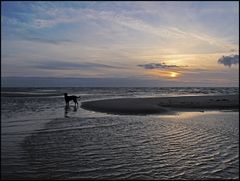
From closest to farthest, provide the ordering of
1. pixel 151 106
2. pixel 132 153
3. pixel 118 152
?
pixel 132 153 → pixel 118 152 → pixel 151 106

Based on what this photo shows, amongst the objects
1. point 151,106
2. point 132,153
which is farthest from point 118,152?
point 151,106

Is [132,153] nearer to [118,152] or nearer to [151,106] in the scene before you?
[118,152]

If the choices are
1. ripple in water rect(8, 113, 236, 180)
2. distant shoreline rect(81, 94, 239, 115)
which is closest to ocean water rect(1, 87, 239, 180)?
ripple in water rect(8, 113, 236, 180)

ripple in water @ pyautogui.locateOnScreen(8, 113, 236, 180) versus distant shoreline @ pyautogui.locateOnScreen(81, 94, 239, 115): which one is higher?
distant shoreline @ pyautogui.locateOnScreen(81, 94, 239, 115)

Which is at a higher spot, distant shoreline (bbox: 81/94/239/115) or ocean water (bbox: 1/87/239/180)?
distant shoreline (bbox: 81/94/239/115)

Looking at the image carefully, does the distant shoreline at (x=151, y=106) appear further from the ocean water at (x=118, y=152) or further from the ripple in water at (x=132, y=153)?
the ripple in water at (x=132, y=153)

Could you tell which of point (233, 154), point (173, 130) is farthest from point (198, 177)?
point (173, 130)

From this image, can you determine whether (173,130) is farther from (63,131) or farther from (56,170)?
(56,170)

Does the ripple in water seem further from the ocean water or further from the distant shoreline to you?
the distant shoreline

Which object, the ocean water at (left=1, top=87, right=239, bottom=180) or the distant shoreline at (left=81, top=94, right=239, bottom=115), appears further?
the distant shoreline at (left=81, top=94, right=239, bottom=115)

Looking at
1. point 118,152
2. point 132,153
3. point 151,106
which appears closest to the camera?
point 132,153

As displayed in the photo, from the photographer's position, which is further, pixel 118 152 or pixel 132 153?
pixel 118 152

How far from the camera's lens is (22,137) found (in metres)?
11.7

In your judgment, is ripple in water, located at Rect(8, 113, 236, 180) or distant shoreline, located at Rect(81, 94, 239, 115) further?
distant shoreline, located at Rect(81, 94, 239, 115)
